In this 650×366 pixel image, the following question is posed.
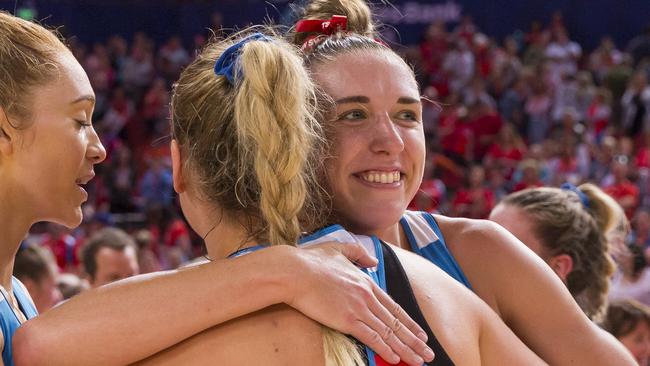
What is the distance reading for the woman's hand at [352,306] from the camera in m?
1.62

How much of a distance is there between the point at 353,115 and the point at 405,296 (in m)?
0.51

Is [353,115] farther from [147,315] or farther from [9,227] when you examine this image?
[9,227]

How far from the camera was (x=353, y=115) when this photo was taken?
2084 millimetres

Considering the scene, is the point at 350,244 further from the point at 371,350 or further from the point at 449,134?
the point at 449,134

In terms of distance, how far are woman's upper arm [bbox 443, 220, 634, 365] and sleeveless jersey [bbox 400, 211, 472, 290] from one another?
0.03m

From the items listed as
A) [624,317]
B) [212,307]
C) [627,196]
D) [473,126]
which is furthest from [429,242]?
[473,126]

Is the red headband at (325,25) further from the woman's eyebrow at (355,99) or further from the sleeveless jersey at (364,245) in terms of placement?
the sleeveless jersey at (364,245)

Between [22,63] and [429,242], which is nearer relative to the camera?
[22,63]

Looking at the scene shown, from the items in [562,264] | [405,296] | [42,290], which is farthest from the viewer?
[42,290]

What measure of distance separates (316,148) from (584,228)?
1453mm

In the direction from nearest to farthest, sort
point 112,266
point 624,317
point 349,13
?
1. point 349,13
2. point 624,317
3. point 112,266

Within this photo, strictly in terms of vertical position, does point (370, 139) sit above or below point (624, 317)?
above

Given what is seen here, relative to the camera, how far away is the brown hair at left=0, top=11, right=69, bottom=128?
2.04 metres

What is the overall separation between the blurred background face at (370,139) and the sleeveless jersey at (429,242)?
0.56ft
